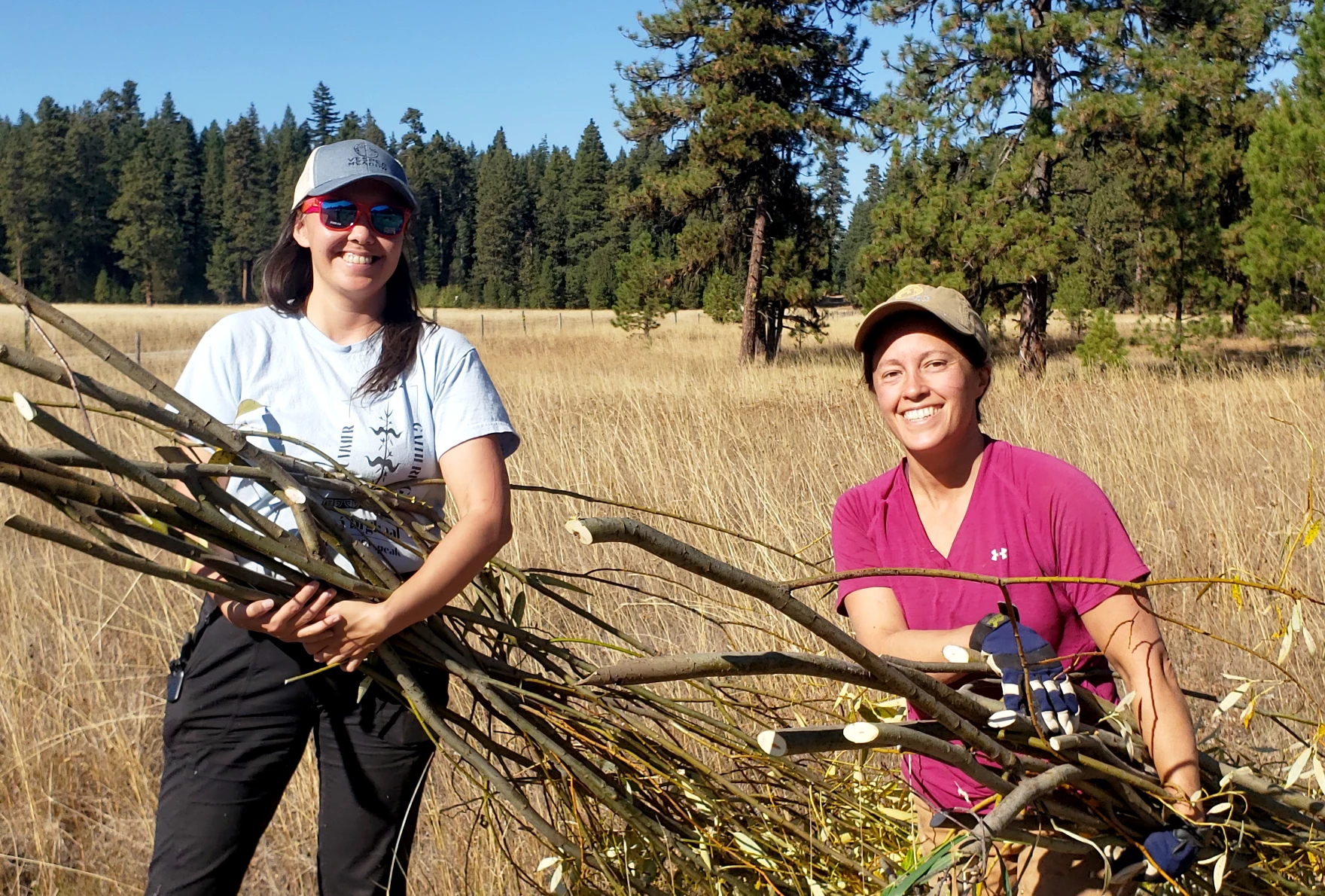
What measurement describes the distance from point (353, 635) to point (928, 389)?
984 mm

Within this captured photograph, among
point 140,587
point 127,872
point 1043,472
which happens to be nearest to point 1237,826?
point 1043,472

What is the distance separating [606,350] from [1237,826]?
2142 cm

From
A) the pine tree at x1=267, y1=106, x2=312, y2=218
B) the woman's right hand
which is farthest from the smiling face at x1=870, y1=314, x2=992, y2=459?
the pine tree at x1=267, y1=106, x2=312, y2=218

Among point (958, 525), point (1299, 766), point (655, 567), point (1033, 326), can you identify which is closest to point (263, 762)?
point (958, 525)

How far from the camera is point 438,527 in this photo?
1.85 m

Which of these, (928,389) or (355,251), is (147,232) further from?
(928,389)

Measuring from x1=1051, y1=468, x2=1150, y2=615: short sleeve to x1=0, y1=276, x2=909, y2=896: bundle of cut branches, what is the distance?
0.49m

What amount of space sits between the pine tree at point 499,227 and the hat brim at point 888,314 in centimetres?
7156

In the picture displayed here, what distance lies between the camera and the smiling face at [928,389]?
160 centimetres

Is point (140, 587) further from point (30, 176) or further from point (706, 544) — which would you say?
point (30, 176)

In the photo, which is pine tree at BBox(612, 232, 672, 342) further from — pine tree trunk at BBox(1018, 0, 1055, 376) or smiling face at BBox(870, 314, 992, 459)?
smiling face at BBox(870, 314, 992, 459)

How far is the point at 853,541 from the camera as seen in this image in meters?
1.68

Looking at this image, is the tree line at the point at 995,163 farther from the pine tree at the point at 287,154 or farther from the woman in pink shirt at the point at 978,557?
the pine tree at the point at 287,154

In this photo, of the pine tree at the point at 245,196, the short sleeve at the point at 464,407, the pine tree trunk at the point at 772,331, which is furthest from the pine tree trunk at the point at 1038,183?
the pine tree at the point at 245,196
